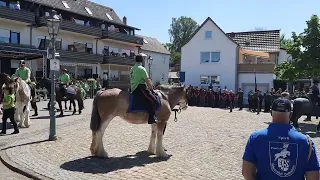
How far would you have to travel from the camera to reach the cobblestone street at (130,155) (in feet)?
24.8

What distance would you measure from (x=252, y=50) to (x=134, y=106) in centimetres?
4362

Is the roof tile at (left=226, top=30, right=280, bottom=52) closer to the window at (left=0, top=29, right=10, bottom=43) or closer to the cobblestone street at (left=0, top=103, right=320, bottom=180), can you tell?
the window at (left=0, top=29, right=10, bottom=43)

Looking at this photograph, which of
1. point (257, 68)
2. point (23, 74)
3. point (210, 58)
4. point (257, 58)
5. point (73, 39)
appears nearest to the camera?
point (23, 74)

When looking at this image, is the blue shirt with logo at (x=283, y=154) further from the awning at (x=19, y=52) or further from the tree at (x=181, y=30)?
the tree at (x=181, y=30)

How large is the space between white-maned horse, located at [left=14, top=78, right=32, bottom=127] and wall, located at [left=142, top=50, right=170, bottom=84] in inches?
1937

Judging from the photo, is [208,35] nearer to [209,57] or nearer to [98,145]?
[209,57]

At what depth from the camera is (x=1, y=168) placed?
8242 mm


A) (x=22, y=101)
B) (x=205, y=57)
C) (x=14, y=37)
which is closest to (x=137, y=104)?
(x=22, y=101)

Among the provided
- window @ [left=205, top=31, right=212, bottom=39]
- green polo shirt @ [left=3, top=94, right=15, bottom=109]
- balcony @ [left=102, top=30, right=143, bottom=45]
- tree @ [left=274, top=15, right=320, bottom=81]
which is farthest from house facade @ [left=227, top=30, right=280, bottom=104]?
green polo shirt @ [left=3, top=94, right=15, bottom=109]

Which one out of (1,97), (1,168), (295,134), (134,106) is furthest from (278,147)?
(1,97)

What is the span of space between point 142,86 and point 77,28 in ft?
118

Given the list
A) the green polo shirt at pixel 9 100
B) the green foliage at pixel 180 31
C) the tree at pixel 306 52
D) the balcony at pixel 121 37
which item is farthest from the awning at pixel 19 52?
the green foliage at pixel 180 31

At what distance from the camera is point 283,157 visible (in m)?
3.50

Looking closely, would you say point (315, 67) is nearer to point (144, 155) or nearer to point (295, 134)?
point (144, 155)
